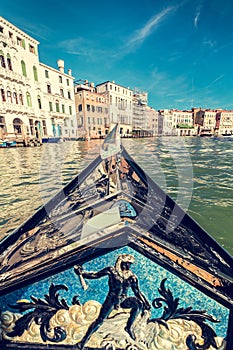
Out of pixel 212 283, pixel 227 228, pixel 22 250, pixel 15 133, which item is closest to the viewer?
pixel 212 283

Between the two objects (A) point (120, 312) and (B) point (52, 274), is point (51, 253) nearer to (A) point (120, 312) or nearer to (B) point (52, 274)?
(B) point (52, 274)

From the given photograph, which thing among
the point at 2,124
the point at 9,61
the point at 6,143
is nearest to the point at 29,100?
the point at 9,61

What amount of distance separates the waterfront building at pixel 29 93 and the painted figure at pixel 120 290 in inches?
626

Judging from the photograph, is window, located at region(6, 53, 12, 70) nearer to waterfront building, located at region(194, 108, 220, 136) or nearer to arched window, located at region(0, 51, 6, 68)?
arched window, located at region(0, 51, 6, 68)

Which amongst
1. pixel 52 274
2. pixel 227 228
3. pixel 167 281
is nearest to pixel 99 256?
pixel 52 274

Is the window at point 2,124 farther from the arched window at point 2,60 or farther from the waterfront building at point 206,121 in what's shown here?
the waterfront building at point 206,121

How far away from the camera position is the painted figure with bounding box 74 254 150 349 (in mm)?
932

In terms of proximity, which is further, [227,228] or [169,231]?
[227,228]

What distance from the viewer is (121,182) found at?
149 centimetres

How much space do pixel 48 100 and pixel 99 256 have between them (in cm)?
2330

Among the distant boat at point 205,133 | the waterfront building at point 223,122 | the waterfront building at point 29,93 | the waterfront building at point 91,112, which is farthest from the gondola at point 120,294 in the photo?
the waterfront building at point 223,122

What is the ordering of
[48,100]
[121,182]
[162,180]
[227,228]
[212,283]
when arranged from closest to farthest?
[212,283], [121,182], [227,228], [162,180], [48,100]

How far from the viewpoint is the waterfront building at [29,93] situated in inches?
615

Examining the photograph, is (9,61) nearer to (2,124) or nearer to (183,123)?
(2,124)
